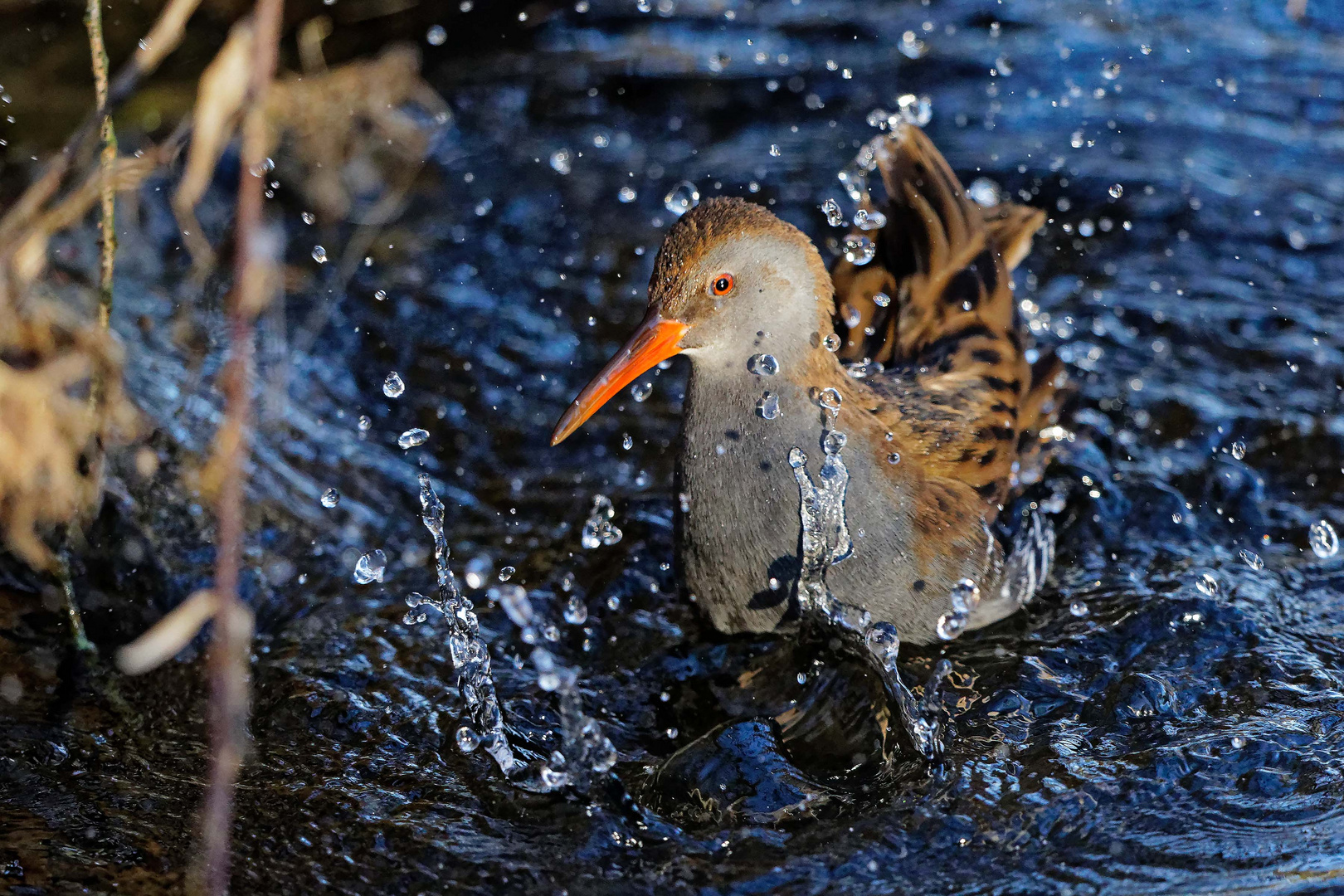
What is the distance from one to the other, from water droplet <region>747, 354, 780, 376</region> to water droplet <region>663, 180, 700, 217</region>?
1622 mm

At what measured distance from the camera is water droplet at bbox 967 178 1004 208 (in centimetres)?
587

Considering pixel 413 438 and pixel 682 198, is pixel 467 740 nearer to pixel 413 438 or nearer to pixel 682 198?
pixel 413 438

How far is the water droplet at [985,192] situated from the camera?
587 cm

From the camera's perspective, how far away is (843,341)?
15.4 feet

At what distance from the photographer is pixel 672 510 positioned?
4324 mm

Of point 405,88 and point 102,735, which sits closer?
point 102,735

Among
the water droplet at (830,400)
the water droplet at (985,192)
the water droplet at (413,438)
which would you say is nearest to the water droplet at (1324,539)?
the water droplet at (830,400)

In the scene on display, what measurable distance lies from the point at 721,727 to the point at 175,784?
4.37 ft

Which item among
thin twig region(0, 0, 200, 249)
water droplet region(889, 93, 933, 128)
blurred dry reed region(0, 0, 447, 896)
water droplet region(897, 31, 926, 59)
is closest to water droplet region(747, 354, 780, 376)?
blurred dry reed region(0, 0, 447, 896)

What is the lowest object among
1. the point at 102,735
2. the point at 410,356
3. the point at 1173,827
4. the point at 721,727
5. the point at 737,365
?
the point at 1173,827

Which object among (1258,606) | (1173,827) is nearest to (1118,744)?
(1173,827)

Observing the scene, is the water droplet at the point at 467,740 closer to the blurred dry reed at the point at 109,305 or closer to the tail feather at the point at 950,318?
the blurred dry reed at the point at 109,305

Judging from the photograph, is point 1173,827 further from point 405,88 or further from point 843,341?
point 405,88

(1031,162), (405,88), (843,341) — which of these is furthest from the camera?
(405,88)
